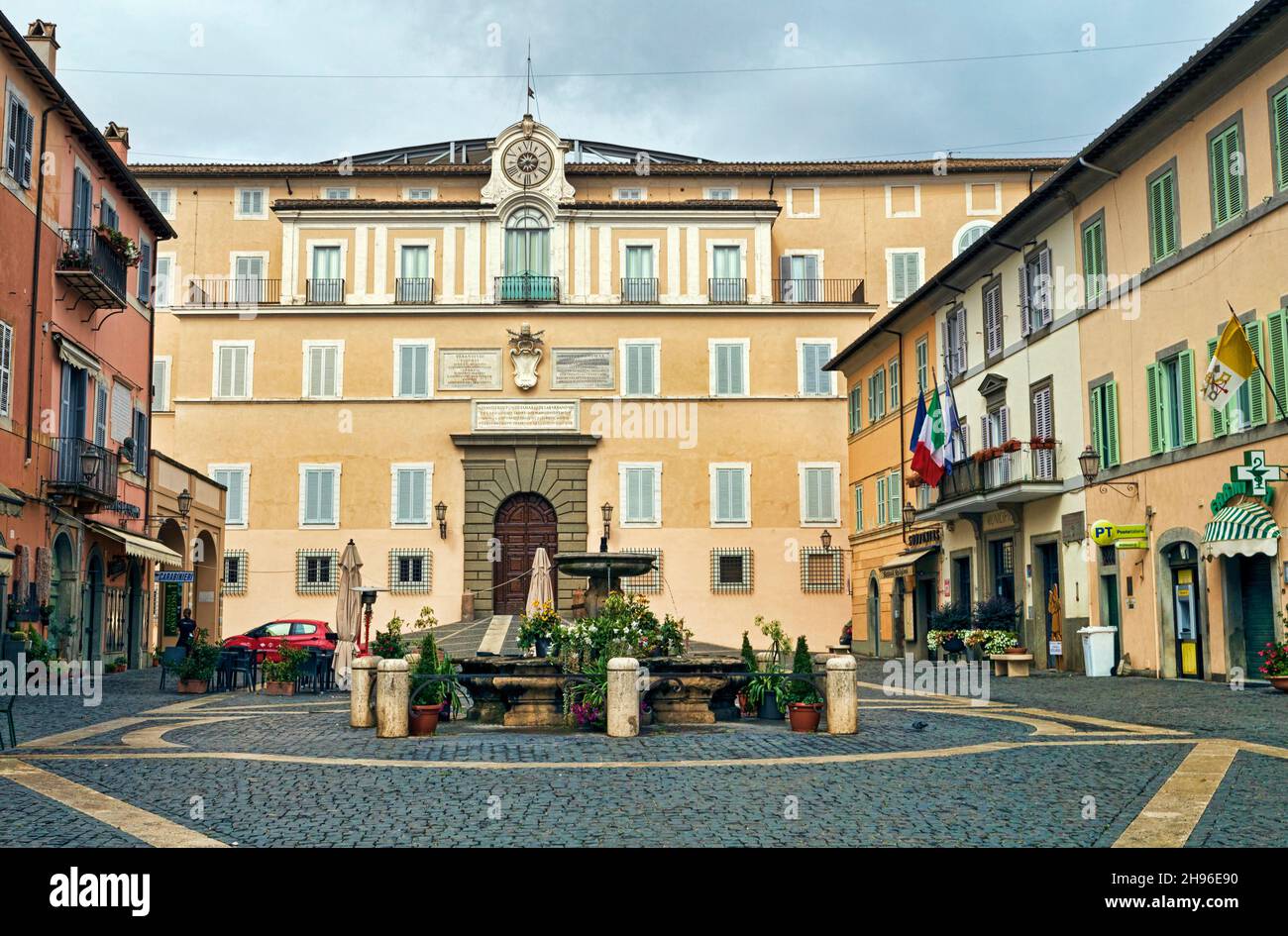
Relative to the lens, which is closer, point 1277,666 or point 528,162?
point 1277,666

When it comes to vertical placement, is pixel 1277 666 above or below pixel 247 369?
below

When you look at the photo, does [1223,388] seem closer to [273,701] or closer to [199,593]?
[273,701]

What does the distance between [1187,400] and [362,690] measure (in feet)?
50.1

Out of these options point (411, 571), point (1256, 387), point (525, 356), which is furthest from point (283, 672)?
point (525, 356)

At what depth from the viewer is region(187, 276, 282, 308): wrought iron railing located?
147 ft

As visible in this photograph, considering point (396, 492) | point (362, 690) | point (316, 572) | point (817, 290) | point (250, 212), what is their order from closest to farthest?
point (362, 690)
point (316, 572)
point (396, 492)
point (817, 290)
point (250, 212)

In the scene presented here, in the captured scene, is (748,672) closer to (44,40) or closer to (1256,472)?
(1256,472)

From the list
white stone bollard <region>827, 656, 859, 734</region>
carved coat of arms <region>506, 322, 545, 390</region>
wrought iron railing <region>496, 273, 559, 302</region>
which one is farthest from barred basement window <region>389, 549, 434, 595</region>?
white stone bollard <region>827, 656, 859, 734</region>

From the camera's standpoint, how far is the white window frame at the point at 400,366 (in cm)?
4331

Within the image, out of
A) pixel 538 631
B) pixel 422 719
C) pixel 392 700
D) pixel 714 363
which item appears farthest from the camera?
pixel 714 363

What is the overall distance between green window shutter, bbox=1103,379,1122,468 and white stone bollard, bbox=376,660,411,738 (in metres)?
16.5

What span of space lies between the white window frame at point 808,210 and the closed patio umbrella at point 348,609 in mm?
27178

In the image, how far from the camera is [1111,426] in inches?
1046

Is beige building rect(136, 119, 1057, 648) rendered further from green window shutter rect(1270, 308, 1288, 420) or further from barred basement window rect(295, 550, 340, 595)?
green window shutter rect(1270, 308, 1288, 420)
